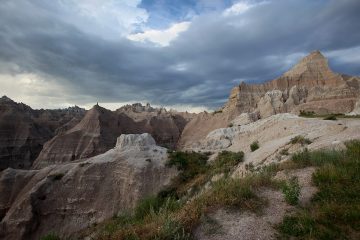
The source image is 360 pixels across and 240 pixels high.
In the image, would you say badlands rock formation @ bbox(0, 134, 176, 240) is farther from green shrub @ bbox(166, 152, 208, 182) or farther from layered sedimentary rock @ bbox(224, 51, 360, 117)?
layered sedimentary rock @ bbox(224, 51, 360, 117)

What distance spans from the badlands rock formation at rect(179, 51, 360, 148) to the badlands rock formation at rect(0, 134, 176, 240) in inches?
1241

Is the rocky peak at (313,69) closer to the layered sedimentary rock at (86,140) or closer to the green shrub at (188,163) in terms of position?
the layered sedimentary rock at (86,140)

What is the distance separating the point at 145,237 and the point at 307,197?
3.71m

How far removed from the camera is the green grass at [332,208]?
603cm

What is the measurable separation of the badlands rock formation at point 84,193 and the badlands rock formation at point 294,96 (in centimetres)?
3152

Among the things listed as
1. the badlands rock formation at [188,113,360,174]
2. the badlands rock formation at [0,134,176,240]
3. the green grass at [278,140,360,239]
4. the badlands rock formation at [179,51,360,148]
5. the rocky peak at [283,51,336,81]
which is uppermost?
the rocky peak at [283,51,336,81]

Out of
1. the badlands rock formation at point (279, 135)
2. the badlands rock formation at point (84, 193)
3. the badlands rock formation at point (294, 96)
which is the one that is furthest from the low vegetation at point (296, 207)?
the badlands rock formation at point (294, 96)

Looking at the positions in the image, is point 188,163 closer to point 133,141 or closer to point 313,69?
point 133,141

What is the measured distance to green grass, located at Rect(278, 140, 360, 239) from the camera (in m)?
6.03

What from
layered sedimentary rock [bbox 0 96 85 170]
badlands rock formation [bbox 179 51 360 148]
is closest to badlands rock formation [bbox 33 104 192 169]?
badlands rock formation [bbox 179 51 360 148]

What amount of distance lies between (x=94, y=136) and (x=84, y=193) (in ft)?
120

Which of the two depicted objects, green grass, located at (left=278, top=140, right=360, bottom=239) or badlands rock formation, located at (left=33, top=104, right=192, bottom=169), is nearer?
green grass, located at (left=278, top=140, right=360, bottom=239)

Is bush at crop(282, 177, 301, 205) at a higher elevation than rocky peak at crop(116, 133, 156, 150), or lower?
lower

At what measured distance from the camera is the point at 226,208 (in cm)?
714
